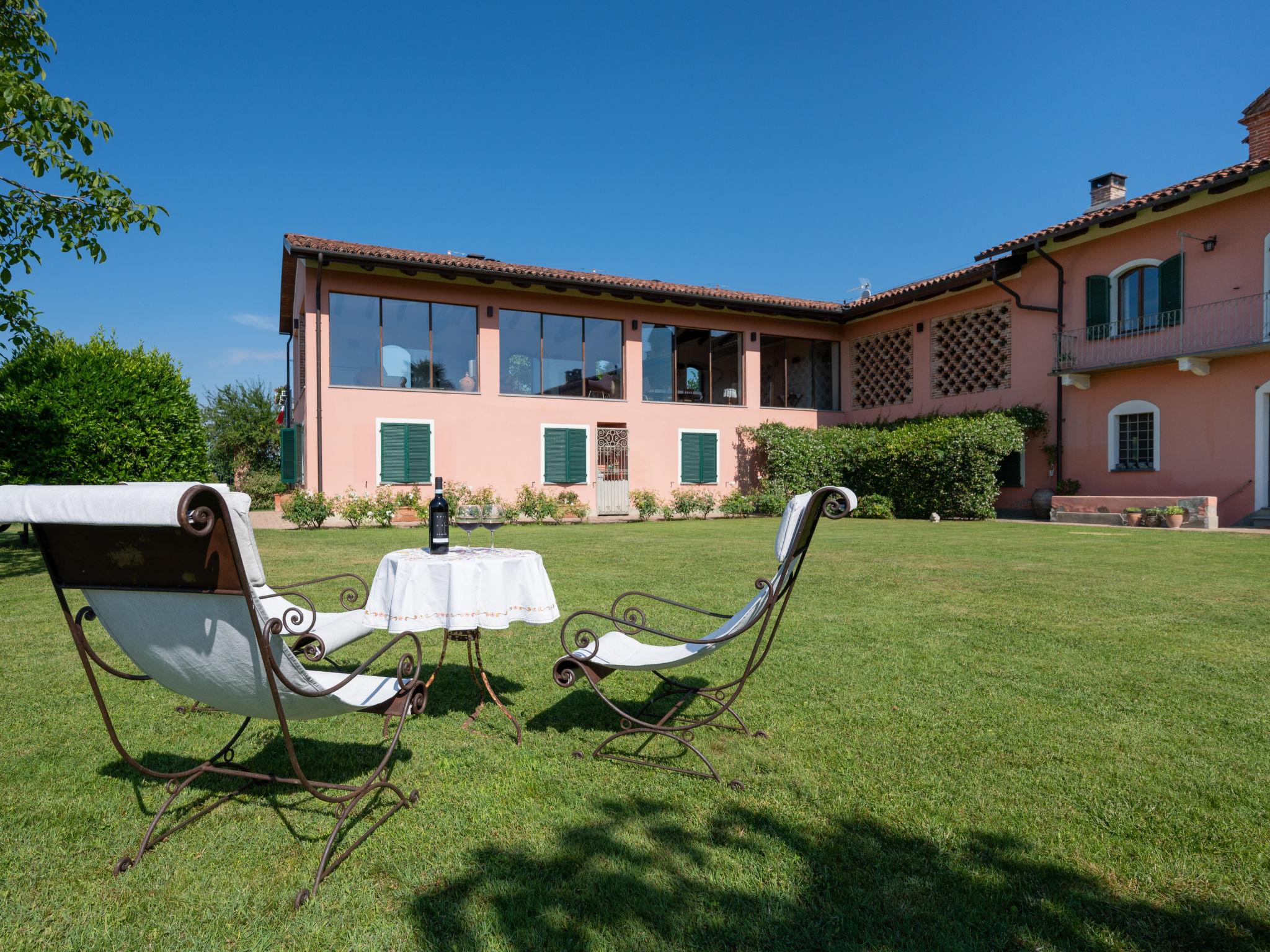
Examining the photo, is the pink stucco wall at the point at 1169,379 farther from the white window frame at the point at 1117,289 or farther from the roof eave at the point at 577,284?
the roof eave at the point at 577,284

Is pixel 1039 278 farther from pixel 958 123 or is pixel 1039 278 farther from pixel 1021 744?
pixel 1021 744

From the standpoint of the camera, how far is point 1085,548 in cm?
922

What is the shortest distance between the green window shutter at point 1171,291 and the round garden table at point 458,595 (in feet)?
51.7

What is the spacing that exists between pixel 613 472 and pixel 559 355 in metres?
3.20

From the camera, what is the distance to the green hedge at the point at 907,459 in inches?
577

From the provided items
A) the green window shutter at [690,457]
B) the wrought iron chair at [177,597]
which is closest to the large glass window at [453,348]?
the green window shutter at [690,457]

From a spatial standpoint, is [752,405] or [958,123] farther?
[752,405]

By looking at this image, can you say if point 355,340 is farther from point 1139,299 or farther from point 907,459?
point 1139,299

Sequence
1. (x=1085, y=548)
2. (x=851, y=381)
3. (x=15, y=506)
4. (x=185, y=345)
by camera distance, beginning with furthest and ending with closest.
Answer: (x=851, y=381), (x=185, y=345), (x=1085, y=548), (x=15, y=506)

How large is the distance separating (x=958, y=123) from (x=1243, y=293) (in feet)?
20.7

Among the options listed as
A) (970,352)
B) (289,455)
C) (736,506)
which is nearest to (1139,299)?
(970,352)

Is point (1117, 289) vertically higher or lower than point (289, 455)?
higher

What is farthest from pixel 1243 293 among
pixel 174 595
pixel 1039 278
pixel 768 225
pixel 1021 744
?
pixel 174 595

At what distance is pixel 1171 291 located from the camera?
13609 mm
